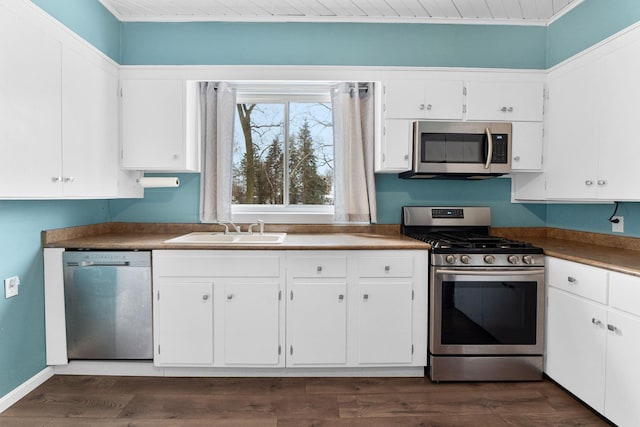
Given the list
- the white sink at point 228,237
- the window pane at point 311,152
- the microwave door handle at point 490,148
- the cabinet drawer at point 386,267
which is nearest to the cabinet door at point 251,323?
the white sink at point 228,237

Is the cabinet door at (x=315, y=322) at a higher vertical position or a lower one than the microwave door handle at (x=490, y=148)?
lower

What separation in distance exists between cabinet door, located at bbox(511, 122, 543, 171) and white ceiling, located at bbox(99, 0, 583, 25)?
2.99 feet

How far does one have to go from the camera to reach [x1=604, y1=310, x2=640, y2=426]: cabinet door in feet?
6.15

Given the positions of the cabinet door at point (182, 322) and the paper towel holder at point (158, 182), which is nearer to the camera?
the cabinet door at point (182, 322)

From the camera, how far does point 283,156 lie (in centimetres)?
334

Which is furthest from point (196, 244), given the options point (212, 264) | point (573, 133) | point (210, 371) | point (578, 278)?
point (573, 133)

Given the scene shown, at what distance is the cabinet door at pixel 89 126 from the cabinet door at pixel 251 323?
113cm

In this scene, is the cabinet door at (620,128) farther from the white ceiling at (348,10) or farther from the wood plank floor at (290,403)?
the wood plank floor at (290,403)

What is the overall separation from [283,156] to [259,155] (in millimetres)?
208

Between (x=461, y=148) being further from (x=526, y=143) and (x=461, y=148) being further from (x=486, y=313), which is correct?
(x=486, y=313)

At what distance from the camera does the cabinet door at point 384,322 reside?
259cm

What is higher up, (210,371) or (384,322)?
(384,322)

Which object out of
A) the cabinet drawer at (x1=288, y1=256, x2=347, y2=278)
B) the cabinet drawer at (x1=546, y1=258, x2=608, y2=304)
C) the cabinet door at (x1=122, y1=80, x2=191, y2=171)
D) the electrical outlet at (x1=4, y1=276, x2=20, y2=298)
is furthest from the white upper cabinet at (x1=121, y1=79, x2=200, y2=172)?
the cabinet drawer at (x1=546, y1=258, x2=608, y2=304)

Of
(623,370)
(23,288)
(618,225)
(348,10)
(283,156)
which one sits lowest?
(623,370)
